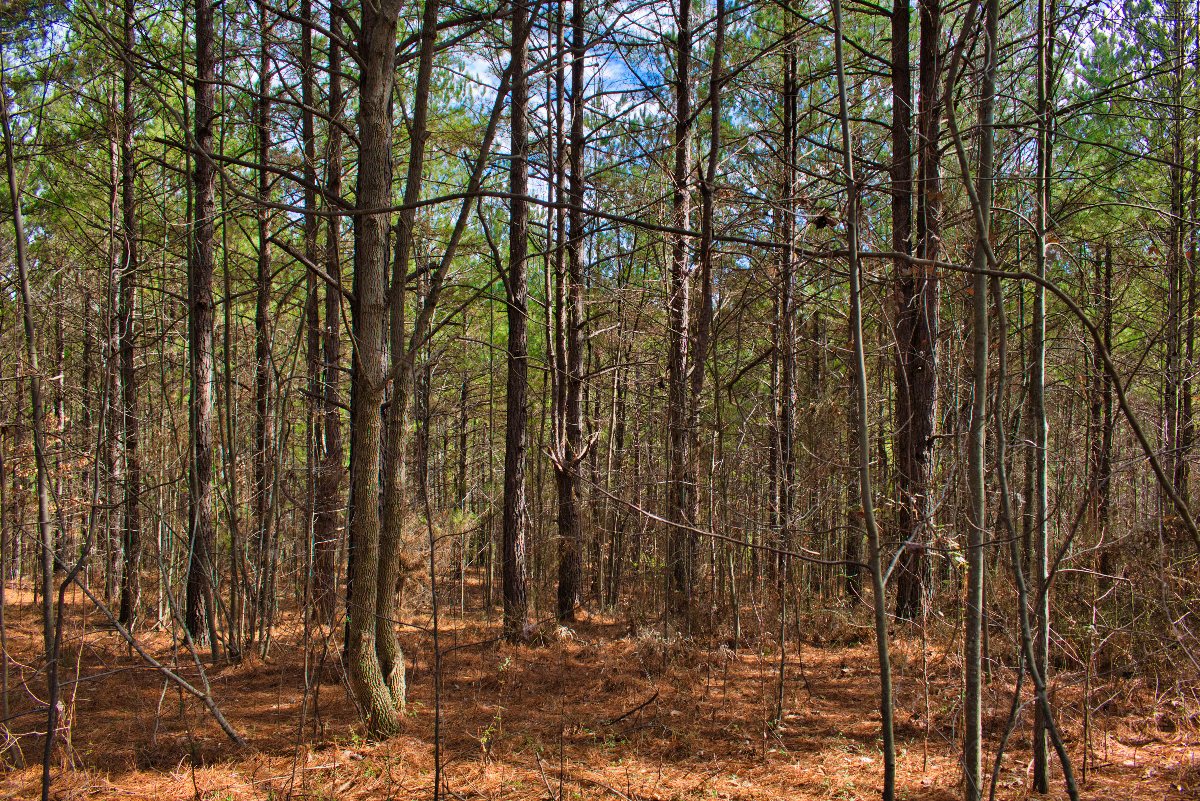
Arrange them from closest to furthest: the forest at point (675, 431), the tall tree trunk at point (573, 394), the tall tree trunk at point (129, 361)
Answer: the forest at point (675, 431), the tall tree trunk at point (129, 361), the tall tree trunk at point (573, 394)

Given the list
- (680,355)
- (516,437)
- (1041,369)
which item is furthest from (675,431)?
(1041,369)

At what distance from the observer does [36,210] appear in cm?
1014

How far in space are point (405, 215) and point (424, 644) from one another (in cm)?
598

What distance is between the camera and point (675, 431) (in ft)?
20.8

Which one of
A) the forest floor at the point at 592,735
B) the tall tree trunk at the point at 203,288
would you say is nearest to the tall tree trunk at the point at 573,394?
the forest floor at the point at 592,735

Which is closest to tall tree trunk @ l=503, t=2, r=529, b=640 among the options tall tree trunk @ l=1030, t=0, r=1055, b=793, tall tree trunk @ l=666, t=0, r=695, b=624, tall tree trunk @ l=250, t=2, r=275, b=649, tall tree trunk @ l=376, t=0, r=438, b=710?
tall tree trunk @ l=666, t=0, r=695, b=624

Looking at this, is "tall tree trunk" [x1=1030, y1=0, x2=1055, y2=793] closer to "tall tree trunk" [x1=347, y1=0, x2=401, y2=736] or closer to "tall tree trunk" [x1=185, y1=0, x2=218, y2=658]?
"tall tree trunk" [x1=347, y1=0, x2=401, y2=736]

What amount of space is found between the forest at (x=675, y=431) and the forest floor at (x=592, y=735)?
1.7 inches

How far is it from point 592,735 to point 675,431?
259 cm

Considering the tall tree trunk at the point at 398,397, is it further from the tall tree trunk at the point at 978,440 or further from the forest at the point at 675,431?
the tall tree trunk at the point at 978,440

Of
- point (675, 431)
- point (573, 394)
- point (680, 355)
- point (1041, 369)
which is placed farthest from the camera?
point (573, 394)

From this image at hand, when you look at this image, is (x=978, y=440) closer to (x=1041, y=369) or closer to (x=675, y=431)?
(x=1041, y=369)

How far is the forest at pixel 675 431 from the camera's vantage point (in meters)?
3.04

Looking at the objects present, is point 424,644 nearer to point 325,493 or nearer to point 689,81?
point 325,493
